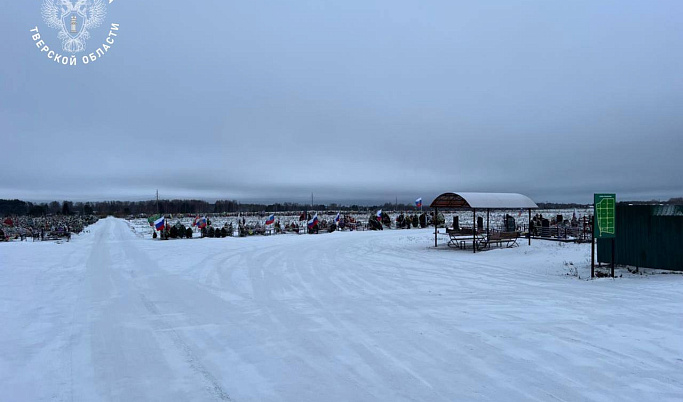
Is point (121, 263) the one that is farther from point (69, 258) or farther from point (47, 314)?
point (47, 314)

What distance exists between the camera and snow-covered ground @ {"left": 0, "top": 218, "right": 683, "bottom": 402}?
4.73 metres

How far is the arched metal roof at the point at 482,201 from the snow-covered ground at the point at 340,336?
763 centimetres

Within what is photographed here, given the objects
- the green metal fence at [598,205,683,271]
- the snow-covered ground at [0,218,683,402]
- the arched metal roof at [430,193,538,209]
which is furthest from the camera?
the arched metal roof at [430,193,538,209]

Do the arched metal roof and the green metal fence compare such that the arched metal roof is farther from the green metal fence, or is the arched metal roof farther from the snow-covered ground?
the snow-covered ground

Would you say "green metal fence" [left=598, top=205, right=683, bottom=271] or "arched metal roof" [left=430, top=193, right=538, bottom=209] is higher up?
"arched metal roof" [left=430, top=193, right=538, bottom=209]

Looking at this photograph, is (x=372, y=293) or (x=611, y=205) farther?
(x=611, y=205)

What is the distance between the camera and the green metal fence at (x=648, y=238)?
12203 millimetres

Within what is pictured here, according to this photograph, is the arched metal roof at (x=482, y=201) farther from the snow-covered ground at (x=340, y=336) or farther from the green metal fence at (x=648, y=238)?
the snow-covered ground at (x=340, y=336)

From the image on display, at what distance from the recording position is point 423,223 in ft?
140

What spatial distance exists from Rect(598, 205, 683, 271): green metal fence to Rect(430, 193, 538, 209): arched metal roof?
6.66 m

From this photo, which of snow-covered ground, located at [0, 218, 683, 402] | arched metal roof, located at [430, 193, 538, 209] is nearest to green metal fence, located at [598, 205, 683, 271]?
snow-covered ground, located at [0, 218, 683, 402]

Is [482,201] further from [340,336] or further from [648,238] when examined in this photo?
[340,336]

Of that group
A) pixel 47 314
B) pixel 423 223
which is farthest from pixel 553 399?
pixel 423 223

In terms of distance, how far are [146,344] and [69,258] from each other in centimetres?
1333
